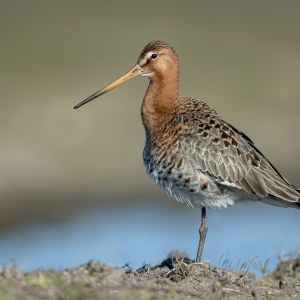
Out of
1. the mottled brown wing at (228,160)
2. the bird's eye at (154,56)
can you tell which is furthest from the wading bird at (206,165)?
the bird's eye at (154,56)

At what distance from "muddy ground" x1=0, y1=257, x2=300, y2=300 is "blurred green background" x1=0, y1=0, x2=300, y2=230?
265 inches

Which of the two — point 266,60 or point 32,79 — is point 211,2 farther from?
point 32,79

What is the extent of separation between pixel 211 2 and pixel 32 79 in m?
9.10

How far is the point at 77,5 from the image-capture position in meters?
23.2

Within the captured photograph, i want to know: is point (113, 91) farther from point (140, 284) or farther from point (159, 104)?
point (140, 284)

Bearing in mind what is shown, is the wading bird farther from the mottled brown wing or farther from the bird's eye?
the bird's eye

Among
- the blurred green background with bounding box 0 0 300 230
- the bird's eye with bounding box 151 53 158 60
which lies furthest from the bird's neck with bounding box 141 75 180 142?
the blurred green background with bounding box 0 0 300 230

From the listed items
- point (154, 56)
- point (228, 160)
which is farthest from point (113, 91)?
point (228, 160)

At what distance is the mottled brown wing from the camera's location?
7.70 meters

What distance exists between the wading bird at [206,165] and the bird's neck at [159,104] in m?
0.01

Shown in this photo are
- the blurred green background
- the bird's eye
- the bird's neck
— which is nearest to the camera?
the bird's neck

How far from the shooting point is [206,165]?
7695mm

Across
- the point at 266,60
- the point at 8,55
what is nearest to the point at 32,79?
the point at 8,55

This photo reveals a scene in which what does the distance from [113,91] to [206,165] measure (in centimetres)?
973
